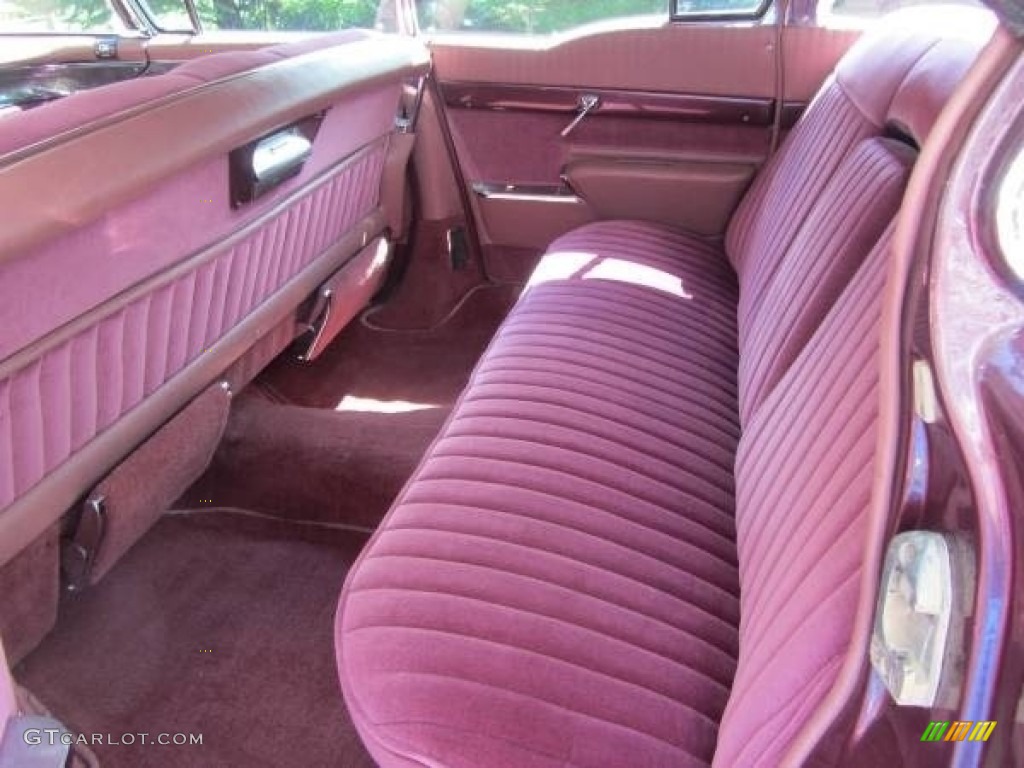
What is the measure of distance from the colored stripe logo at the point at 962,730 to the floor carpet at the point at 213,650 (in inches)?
34.1

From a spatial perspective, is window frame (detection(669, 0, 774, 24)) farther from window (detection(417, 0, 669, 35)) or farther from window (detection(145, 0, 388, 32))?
window (detection(145, 0, 388, 32))

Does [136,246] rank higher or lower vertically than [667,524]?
higher

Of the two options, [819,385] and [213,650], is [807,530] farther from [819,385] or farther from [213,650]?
[213,650]

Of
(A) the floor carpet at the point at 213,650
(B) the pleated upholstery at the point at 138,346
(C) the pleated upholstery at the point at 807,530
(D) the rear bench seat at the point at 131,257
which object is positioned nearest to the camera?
(C) the pleated upholstery at the point at 807,530

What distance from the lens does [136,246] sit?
3.80 feet

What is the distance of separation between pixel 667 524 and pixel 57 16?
2.57m

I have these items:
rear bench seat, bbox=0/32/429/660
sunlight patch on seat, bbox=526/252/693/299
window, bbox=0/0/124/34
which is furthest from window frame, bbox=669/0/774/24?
window, bbox=0/0/124/34

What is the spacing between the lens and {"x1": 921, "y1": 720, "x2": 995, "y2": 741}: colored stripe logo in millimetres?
569

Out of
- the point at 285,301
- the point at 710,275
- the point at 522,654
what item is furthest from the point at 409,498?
the point at 710,275

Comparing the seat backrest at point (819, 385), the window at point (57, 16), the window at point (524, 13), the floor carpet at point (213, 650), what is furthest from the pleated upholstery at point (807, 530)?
the window at point (57, 16)

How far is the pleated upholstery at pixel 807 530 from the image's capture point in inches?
27.4

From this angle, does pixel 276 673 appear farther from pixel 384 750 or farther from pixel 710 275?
pixel 710 275

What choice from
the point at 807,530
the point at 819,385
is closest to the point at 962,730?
the point at 807,530

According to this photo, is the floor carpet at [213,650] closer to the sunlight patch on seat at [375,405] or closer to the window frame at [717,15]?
the sunlight patch on seat at [375,405]
